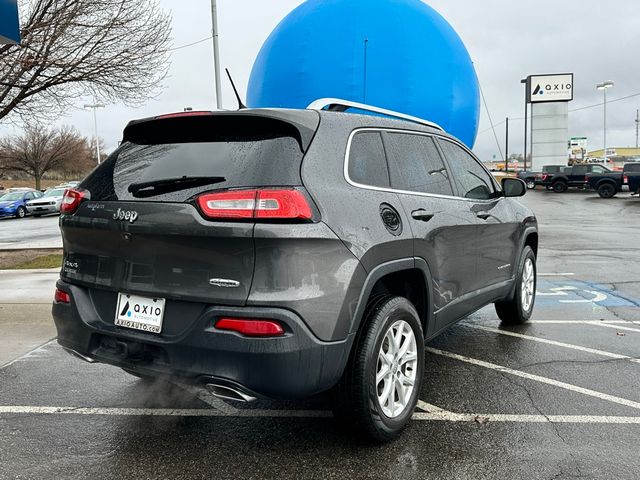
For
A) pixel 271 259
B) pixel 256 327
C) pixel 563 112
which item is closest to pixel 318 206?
pixel 271 259

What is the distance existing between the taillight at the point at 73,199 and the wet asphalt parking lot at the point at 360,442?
1.34 meters

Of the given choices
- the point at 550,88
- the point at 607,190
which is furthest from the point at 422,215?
the point at 550,88

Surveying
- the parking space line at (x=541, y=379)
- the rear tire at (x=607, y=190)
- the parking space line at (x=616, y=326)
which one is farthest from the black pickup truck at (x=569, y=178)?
the parking space line at (x=541, y=379)

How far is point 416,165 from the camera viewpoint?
370cm

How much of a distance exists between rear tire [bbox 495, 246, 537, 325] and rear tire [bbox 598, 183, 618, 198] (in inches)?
1152

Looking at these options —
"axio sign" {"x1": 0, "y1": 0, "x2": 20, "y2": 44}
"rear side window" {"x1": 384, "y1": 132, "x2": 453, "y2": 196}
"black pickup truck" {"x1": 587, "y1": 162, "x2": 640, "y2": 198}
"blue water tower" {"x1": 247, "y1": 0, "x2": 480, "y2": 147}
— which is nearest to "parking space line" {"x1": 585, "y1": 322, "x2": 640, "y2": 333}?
"rear side window" {"x1": 384, "y1": 132, "x2": 453, "y2": 196}

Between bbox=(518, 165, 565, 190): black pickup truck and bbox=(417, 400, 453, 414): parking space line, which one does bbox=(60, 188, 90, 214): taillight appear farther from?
bbox=(518, 165, 565, 190): black pickup truck

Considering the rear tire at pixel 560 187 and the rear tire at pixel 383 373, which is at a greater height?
the rear tire at pixel 383 373

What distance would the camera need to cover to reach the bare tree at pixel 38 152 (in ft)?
185

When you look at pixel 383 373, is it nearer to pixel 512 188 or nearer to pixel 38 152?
pixel 512 188

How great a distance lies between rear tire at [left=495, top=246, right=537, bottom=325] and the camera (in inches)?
214

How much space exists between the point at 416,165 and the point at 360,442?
180 cm

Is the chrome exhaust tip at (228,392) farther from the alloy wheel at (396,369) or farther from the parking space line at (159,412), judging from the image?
the parking space line at (159,412)

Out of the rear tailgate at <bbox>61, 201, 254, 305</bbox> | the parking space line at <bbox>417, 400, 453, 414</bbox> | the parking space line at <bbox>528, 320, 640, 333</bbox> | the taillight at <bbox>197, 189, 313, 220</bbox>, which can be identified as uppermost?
the taillight at <bbox>197, 189, 313, 220</bbox>
